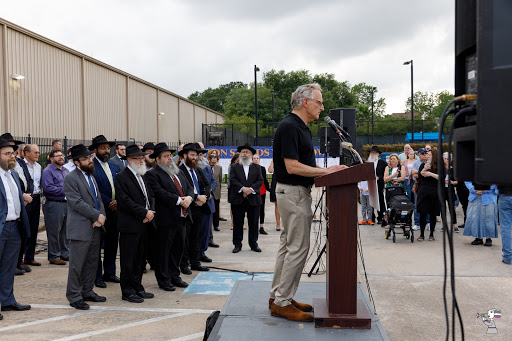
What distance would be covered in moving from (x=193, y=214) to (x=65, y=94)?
14.2 metres

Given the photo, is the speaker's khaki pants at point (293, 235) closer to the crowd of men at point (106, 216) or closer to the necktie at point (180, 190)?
the crowd of men at point (106, 216)

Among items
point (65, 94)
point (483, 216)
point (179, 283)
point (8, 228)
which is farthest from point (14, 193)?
point (65, 94)

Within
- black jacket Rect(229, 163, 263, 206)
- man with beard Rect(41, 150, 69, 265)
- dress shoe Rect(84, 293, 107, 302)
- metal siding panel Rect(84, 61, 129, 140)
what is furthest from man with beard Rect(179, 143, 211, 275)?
metal siding panel Rect(84, 61, 129, 140)

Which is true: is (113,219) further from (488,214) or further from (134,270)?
(488,214)

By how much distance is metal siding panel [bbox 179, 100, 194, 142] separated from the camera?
120ft

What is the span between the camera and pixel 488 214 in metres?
9.35

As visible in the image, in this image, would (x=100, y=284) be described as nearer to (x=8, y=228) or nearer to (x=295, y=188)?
(x=8, y=228)

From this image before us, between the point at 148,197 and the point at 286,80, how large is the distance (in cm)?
7687

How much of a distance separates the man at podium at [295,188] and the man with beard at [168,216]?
2614mm

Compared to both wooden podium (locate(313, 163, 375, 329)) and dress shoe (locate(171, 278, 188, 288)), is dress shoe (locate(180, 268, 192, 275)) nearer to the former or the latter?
dress shoe (locate(171, 278, 188, 288))

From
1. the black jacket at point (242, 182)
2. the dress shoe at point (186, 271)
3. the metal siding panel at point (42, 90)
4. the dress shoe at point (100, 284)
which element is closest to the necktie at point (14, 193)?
the dress shoe at point (100, 284)

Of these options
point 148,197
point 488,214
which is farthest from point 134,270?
point 488,214

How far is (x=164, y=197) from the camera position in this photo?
21.4 feet

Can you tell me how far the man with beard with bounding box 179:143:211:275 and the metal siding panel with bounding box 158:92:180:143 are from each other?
24.3 meters
